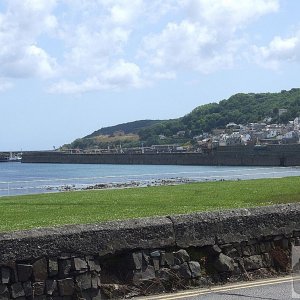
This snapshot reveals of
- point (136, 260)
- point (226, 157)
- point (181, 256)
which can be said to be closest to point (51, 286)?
point (136, 260)

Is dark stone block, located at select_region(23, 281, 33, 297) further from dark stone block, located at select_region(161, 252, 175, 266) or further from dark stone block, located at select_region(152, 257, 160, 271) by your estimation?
dark stone block, located at select_region(161, 252, 175, 266)

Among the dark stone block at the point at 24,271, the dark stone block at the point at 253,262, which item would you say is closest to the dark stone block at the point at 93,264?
the dark stone block at the point at 24,271

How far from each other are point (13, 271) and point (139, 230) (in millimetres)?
1495

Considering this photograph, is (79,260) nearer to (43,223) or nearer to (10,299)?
(10,299)

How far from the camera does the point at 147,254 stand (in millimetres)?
7586

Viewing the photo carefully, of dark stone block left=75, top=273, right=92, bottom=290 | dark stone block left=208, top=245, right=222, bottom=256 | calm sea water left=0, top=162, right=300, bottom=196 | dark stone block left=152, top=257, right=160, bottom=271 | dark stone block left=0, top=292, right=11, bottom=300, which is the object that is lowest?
calm sea water left=0, top=162, right=300, bottom=196

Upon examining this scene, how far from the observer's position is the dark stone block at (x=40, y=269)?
6867 millimetres

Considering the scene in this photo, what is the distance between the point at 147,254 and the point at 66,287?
41.3 inches

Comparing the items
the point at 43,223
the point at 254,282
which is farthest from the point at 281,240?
the point at 43,223

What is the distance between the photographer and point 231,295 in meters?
7.52

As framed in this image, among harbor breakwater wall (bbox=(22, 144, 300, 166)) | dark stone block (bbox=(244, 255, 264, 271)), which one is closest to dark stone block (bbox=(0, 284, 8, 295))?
dark stone block (bbox=(244, 255, 264, 271))

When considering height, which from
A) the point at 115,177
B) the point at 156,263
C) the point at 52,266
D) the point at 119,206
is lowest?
the point at 115,177

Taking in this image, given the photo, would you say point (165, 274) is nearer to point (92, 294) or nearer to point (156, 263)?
point (156, 263)

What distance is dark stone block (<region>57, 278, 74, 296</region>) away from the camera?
23.1 feet
